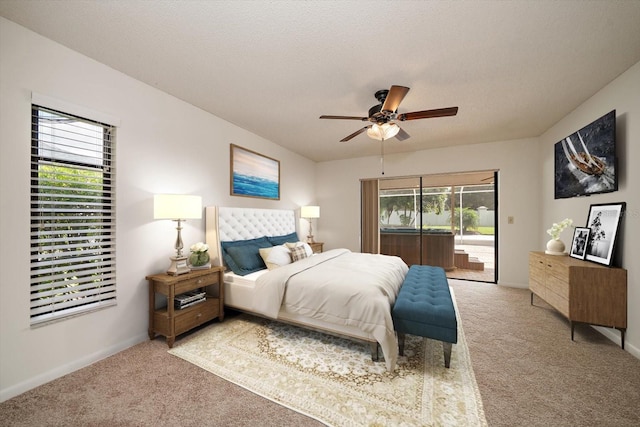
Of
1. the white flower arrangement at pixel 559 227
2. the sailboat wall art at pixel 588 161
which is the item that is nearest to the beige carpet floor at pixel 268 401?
the white flower arrangement at pixel 559 227

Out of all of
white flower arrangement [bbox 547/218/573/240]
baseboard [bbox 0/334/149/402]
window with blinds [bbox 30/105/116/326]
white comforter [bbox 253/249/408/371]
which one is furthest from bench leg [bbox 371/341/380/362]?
white flower arrangement [bbox 547/218/573/240]

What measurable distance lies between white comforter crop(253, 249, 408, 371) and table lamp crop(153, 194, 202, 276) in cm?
83

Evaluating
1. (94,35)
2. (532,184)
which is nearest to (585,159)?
(532,184)

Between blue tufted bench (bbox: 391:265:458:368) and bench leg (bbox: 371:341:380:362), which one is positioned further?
bench leg (bbox: 371:341:380:362)

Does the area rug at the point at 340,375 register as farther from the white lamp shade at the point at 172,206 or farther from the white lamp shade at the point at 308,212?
the white lamp shade at the point at 308,212

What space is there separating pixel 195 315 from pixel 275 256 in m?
1.10

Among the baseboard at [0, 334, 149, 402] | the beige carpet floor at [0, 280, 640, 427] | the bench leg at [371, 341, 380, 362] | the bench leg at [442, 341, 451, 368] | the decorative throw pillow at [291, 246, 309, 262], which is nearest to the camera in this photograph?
the beige carpet floor at [0, 280, 640, 427]

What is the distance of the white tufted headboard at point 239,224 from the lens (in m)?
3.14

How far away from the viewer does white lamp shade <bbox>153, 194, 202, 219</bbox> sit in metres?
2.38

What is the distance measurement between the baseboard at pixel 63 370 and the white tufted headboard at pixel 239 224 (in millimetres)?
1142

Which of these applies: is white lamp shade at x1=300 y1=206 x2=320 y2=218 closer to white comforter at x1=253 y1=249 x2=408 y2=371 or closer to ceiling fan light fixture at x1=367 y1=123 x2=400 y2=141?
white comforter at x1=253 y1=249 x2=408 y2=371

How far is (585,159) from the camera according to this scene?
2.83 metres

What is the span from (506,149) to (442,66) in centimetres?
312

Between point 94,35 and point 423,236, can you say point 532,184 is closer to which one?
point 423,236
